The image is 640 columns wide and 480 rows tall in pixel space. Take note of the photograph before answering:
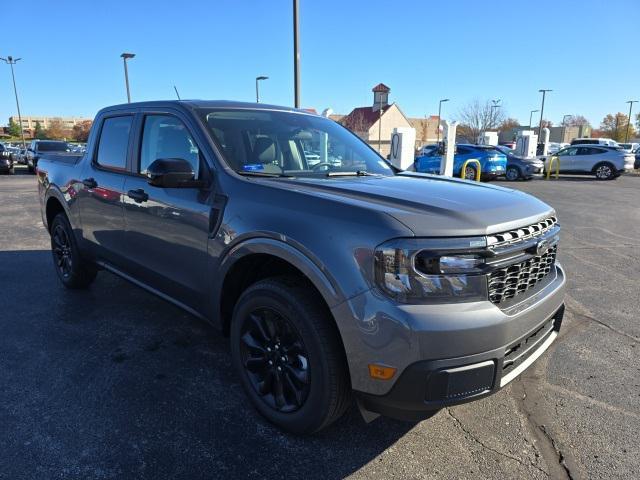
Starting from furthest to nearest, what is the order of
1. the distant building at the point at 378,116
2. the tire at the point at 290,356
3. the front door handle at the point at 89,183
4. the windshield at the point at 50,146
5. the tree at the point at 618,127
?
the tree at the point at 618,127 < the distant building at the point at 378,116 < the windshield at the point at 50,146 < the front door handle at the point at 89,183 < the tire at the point at 290,356

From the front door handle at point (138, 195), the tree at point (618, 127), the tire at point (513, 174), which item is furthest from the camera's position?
the tree at point (618, 127)

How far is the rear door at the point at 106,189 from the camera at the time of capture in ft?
12.9

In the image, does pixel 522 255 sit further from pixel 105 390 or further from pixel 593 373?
pixel 105 390

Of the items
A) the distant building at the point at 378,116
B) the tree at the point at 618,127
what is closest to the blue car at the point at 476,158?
the distant building at the point at 378,116

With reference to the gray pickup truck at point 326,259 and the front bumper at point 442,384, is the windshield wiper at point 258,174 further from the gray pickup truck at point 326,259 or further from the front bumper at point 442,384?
the front bumper at point 442,384

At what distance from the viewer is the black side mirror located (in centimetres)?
286

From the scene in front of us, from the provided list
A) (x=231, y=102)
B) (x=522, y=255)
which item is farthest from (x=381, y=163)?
(x=522, y=255)

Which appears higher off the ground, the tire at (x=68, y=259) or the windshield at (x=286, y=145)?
the windshield at (x=286, y=145)

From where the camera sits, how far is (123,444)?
101 inches

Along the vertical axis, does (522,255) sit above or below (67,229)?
above

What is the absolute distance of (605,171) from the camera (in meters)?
23.1

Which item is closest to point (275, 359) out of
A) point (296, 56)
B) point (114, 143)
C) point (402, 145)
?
point (114, 143)

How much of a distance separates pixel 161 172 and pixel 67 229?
268 cm

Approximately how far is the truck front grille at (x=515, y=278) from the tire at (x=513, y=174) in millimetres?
21174
